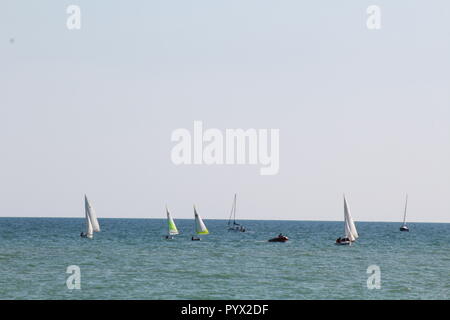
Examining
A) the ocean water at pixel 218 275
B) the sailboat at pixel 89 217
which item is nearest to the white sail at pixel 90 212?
the sailboat at pixel 89 217

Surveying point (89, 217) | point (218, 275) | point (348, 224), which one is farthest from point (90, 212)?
point (218, 275)

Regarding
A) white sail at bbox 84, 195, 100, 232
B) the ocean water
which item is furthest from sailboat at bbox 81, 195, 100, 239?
the ocean water

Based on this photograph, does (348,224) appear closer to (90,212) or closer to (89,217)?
(90,212)

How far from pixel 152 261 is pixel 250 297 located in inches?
1154

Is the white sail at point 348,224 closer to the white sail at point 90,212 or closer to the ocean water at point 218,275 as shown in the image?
the ocean water at point 218,275

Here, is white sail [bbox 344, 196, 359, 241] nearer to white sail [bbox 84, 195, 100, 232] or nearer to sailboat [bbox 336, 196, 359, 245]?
sailboat [bbox 336, 196, 359, 245]

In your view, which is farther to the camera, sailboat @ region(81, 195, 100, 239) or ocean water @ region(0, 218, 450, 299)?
sailboat @ region(81, 195, 100, 239)

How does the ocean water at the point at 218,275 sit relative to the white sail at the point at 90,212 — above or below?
below

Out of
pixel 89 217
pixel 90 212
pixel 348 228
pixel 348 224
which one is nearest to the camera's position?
pixel 348 224

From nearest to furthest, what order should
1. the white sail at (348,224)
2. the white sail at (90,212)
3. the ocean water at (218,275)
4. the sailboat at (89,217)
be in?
the ocean water at (218,275)
the white sail at (348,224)
the white sail at (90,212)
the sailboat at (89,217)

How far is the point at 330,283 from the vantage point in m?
56.4

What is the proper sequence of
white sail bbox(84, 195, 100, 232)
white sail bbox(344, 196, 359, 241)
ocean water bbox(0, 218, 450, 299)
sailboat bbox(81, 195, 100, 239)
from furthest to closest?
1. sailboat bbox(81, 195, 100, 239)
2. white sail bbox(84, 195, 100, 232)
3. white sail bbox(344, 196, 359, 241)
4. ocean water bbox(0, 218, 450, 299)

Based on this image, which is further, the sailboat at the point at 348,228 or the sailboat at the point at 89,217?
the sailboat at the point at 89,217
